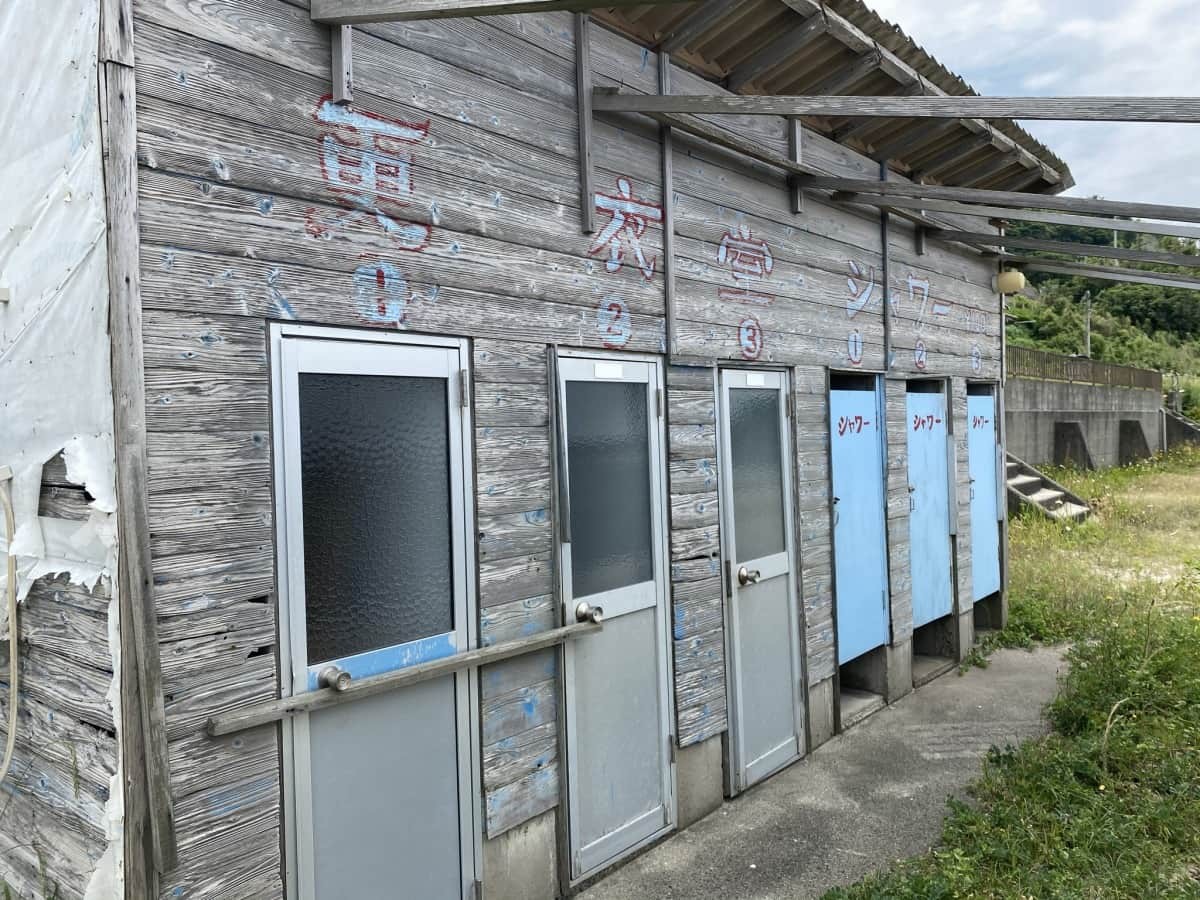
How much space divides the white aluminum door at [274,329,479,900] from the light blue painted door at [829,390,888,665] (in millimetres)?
3214

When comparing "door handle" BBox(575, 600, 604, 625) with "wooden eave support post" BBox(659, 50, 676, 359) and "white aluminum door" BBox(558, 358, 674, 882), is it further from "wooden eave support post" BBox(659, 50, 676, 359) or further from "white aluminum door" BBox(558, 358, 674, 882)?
"wooden eave support post" BBox(659, 50, 676, 359)

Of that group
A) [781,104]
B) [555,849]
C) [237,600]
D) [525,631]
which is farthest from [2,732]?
[781,104]

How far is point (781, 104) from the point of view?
3547 mm

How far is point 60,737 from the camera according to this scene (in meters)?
2.66

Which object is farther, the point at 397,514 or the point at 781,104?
the point at 781,104

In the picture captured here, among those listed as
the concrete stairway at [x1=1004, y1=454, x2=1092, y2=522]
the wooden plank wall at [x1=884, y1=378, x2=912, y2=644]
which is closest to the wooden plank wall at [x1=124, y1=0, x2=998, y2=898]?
the wooden plank wall at [x1=884, y1=378, x2=912, y2=644]

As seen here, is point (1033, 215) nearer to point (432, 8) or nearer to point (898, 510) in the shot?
point (898, 510)

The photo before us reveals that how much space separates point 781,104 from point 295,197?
6.37 feet

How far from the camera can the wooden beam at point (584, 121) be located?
12.7 feet

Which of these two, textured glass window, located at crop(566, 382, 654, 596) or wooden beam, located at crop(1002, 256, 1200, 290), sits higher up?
wooden beam, located at crop(1002, 256, 1200, 290)

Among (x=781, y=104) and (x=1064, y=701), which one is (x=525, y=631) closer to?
(x=781, y=104)

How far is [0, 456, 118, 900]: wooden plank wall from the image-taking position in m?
2.51

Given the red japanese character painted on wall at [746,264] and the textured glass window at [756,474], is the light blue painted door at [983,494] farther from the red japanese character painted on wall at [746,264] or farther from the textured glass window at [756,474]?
the red japanese character painted on wall at [746,264]

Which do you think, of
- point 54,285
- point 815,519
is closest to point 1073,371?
point 815,519
